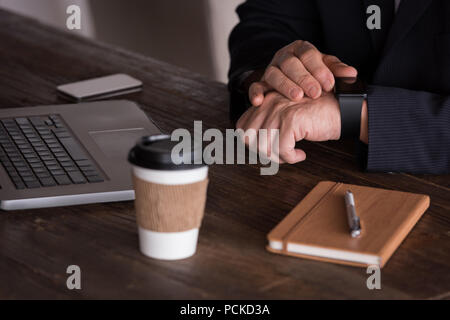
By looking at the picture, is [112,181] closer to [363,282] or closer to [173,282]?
[173,282]

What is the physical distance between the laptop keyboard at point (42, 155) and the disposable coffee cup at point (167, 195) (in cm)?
24

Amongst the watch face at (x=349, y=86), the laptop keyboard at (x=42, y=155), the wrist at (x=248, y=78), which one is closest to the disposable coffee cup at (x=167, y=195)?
the laptop keyboard at (x=42, y=155)

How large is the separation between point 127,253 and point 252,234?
177 mm

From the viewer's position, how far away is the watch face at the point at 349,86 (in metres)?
1.26

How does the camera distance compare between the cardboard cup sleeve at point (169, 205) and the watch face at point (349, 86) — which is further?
the watch face at point (349, 86)

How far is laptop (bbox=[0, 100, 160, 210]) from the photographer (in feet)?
3.58

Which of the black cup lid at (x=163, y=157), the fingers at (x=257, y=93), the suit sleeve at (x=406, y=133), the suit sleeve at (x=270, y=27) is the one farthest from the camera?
the suit sleeve at (x=270, y=27)

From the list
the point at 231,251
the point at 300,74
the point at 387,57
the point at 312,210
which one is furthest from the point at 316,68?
the point at 231,251

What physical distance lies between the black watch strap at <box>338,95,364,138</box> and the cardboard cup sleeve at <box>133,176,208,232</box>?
17.3 inches

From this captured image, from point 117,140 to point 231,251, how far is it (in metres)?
0.42

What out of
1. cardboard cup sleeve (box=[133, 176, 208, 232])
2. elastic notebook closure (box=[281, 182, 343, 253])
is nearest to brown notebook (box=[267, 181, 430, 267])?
elastic notebook closure (box=[281, 182, 343, 253])

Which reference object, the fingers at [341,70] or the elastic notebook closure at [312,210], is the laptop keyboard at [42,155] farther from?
the fingers at [341,70]

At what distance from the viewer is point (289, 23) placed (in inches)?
70.4

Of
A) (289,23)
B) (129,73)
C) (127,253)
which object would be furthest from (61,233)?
(289,23)
